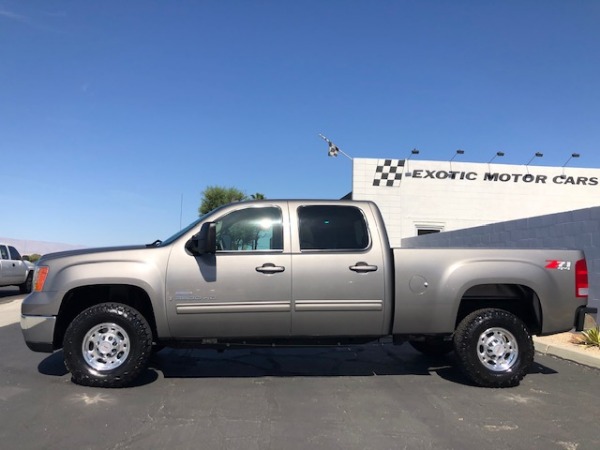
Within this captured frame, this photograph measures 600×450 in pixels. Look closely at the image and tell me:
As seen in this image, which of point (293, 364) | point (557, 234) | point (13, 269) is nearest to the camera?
point (293, 364)

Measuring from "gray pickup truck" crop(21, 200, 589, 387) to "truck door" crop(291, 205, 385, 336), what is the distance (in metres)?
0.01

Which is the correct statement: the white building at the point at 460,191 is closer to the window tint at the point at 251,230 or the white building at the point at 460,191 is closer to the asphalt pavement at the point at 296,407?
the asphalt pavement at the point at 296,407

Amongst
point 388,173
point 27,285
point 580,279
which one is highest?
point 388,173

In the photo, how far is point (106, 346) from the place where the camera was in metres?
5.24

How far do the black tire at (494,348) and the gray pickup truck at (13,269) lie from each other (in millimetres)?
14889

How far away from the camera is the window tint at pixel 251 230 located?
5.43m

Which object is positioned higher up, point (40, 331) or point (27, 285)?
point (40, 331)

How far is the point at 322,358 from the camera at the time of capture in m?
6.72

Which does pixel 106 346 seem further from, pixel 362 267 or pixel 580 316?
pixel 580 316

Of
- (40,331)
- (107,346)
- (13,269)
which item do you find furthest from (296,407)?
(13,269)

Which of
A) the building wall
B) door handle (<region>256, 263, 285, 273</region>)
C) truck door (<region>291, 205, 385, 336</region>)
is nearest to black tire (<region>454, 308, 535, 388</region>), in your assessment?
truck door (<region>291, 205, 385, 336</region>)

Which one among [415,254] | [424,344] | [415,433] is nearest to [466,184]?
[424,344]

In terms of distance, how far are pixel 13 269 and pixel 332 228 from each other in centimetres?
1477

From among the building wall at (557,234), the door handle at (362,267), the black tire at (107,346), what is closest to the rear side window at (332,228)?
the door handle at (362,267)
